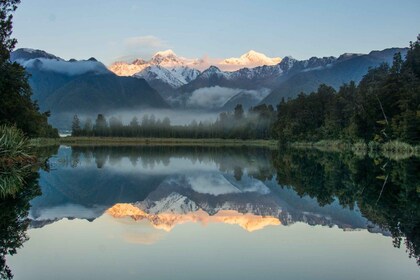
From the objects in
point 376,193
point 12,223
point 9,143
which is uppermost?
point 9,143

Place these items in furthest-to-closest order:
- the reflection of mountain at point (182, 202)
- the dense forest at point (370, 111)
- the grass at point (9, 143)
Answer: the dense forest at point (370, 111) < the grass at point (9, 143) < the reflection of mountain at point (182, 202)

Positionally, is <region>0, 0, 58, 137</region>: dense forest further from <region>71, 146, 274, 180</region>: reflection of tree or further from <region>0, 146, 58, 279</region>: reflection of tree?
<region>0, 146, 58, 279</region>: reflection of tree

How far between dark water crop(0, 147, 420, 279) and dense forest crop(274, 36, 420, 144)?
3951 cm

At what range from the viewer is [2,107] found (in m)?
41.7

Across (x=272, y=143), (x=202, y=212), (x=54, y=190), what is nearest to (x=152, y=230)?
(x=202, y=212)

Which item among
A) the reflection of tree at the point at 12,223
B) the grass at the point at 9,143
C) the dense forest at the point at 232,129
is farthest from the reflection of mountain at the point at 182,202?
the dense forest at the point at 232,129

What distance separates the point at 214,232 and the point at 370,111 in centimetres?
6447

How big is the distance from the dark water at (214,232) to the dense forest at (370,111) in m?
39.5

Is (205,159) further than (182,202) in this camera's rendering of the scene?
Yes

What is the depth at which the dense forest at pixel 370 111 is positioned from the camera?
215 ft

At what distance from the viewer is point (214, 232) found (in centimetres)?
1522

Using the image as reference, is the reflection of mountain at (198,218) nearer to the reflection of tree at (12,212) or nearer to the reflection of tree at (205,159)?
the reflection of tree at (12,212)

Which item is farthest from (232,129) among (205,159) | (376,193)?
(376,193)

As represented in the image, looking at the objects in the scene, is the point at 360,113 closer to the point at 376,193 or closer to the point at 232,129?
the point at 376,193
